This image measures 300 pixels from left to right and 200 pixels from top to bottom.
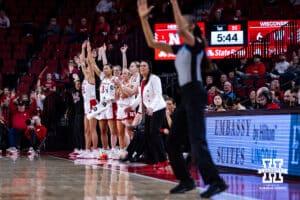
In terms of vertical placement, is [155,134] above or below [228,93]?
below


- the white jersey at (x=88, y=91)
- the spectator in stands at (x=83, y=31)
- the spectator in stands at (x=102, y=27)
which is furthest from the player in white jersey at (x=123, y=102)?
the spectator in stands at (x=83, y=31)

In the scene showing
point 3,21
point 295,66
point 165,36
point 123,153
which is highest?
point 3,21

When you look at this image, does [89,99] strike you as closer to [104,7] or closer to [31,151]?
[31,151]

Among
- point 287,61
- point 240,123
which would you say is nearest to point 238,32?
point 287,61

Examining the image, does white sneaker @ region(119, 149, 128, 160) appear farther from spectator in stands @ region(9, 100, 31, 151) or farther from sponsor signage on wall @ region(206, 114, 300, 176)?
spectator in stands @ region(9, 100, 31, 151)

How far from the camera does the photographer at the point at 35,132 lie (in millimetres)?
19030

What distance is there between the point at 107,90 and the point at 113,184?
19.0 ft

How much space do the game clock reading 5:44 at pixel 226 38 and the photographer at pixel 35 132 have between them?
5620 millimetres

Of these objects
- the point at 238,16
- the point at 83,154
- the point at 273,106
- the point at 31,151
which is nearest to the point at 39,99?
the point at 31,151

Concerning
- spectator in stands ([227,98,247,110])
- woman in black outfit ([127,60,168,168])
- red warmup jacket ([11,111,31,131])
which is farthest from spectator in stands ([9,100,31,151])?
woman in black outfit ([127,60,168,168])

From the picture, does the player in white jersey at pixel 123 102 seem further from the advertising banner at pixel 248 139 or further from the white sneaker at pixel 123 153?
the advertising banner at pixel 248 139

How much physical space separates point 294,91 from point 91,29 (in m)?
13.3

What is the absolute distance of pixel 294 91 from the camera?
12.3m

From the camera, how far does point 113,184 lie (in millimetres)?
9109
